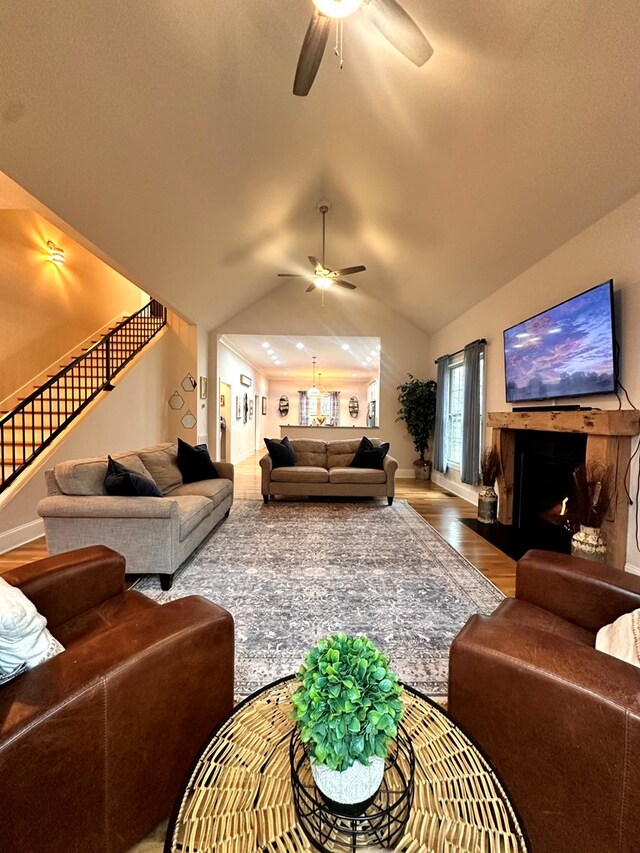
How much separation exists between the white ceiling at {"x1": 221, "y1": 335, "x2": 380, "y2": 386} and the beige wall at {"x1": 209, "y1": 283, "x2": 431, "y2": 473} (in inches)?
11.0

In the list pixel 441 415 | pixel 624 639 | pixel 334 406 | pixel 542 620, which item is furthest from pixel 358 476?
pixel 334 406

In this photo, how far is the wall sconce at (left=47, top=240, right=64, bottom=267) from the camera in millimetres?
5465

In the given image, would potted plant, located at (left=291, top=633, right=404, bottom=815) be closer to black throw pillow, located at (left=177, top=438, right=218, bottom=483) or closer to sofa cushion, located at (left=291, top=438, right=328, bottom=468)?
black throw pillow, located at (left=177, top=438, right=218, bottom=483)

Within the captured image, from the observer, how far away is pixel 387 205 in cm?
392

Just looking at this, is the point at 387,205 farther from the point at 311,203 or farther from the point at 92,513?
the point at 92,513

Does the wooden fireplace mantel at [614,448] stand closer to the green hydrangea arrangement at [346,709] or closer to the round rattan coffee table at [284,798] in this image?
the round rattan coffee table at [284,798]

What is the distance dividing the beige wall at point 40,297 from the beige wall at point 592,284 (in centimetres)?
656

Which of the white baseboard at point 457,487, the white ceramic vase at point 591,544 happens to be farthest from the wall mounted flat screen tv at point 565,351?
the white baseboard at point 457,487

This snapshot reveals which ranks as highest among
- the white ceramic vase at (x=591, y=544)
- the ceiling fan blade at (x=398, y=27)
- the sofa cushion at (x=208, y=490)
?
the ceiling fan blade at (x=398, y=27)

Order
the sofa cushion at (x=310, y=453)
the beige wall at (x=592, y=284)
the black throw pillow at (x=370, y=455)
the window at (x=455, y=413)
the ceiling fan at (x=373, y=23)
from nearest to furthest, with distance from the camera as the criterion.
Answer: the ceiling fan at (x=373, y=23) < the beige wall at (x=592, y=284) < the black throw pillow at (x=370, y=455) < the sofa cushion at (x=310, y=453) < the window at (x=455, y=413)

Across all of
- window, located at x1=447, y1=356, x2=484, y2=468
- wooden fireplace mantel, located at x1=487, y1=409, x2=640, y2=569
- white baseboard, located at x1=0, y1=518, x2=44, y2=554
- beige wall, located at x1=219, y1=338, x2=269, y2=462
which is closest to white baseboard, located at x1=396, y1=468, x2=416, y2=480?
window, located at x1=447, y1=356, x2=484, y2=468

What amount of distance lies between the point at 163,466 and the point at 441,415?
4.62 meters

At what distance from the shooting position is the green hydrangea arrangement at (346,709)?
0.63 metres

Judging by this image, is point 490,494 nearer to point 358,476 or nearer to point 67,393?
point 358,476
